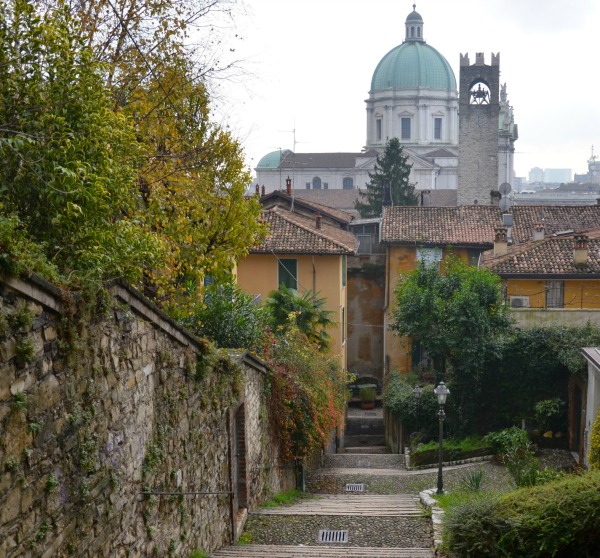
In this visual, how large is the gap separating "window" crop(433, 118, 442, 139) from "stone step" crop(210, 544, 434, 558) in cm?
10459

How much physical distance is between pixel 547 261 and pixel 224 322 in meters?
18.6

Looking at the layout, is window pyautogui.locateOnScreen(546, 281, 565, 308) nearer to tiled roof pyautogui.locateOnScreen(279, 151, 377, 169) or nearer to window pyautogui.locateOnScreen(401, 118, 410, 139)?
tiled roof pyautogui.locateOnScreen(279, 151, 377, 169)

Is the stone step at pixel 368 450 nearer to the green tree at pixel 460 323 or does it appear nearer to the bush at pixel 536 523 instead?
the green tree at pixel 460 323

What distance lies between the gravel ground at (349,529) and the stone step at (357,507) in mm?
309

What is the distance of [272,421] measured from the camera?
50.1 ft

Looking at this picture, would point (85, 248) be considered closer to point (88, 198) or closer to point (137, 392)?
point (88, 198)

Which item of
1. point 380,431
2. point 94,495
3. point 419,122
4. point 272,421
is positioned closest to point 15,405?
point 94,495

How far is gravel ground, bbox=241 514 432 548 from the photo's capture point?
10.8 m

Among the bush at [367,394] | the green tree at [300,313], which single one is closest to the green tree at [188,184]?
the green tree at [300,313]

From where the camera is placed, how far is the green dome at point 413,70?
354ft

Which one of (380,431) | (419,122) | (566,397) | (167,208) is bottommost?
(380,431)

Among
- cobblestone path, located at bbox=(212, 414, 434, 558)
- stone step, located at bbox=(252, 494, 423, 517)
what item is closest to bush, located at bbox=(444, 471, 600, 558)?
cobblestone path, located at bbox=(212, 414, 434, 558)

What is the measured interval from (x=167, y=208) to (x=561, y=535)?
7395 millimetres

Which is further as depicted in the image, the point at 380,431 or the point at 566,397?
the point at 380,431
